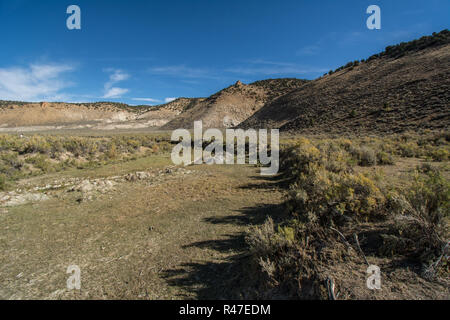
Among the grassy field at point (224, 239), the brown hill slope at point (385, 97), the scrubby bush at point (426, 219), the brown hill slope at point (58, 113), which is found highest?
the brown hill slope at point (58, 113)

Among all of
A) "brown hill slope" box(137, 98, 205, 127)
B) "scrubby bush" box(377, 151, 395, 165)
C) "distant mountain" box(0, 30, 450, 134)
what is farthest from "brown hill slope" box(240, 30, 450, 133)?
"brown hill slope" box(137, 98, 205, 127)

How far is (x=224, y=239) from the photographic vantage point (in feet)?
16.9

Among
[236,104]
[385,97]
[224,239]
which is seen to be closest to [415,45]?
[385,97]

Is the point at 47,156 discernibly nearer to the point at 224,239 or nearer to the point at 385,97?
the point at 224,239

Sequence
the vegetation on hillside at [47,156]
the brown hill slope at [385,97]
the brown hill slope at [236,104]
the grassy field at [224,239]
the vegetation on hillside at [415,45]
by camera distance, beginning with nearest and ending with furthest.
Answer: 1. the grassy field at [224,239]
2. the vegetation on hillside at [47,156]
3. the brown hill slope at [385,97]
4. the vegetation on hillside at [415,45]
5. the brown hill slope at [236,104]

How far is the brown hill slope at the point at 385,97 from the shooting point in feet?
72.1

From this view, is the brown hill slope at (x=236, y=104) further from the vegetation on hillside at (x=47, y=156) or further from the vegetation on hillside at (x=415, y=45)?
the vegetation on hillside at (x=47, y=156)

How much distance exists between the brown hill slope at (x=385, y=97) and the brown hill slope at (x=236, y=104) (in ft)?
76.7

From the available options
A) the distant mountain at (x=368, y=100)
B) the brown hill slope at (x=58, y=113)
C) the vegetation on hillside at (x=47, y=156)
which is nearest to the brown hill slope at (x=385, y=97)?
the distant mountain at (x=368, y=100)

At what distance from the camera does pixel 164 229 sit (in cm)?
592

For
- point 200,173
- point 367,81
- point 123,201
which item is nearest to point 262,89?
point 367,81

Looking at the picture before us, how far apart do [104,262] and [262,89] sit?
8366 cm

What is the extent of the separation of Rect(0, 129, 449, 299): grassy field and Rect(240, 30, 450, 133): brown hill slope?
1598 centimetres
